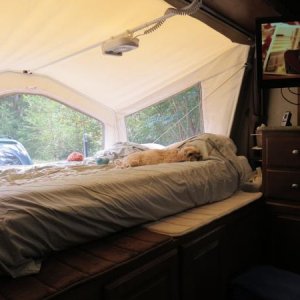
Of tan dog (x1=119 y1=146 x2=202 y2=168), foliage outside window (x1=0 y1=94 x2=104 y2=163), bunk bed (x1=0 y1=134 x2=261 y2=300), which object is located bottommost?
bunk bed (x1=0 y1=134 x2=261 y2=300)

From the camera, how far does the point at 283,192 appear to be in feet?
7.29

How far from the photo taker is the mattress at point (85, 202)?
1113mm

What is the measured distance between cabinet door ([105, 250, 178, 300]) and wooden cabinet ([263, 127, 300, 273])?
1.09 meters

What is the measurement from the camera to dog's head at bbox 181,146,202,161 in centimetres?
234

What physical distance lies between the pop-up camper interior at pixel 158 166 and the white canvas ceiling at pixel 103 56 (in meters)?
0.01

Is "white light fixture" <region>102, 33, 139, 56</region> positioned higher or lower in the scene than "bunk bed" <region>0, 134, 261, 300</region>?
higher

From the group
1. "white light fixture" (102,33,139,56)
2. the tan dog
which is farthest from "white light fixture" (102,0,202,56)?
the tan dog

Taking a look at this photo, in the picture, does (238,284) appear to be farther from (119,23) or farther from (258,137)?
(119,23)

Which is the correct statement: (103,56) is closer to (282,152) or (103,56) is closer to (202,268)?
(282,152)

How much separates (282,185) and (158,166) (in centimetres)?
88

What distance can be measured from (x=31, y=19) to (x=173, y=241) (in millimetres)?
1732

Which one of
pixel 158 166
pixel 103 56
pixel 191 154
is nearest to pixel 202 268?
pixel 158 166

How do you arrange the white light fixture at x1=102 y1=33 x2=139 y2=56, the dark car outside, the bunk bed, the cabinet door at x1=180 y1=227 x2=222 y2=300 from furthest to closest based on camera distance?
1. the dark car outside
2. the white light fixture at x1=102 y1=33 x2=139 y2=56
3. the cabinet door at x1=180 y1=227 x2=222 y2=300
4. the bunk bed

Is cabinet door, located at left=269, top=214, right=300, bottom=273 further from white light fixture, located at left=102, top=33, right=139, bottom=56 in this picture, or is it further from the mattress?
white light fixture, located at left=102, top=33, right=139, bottom=56
